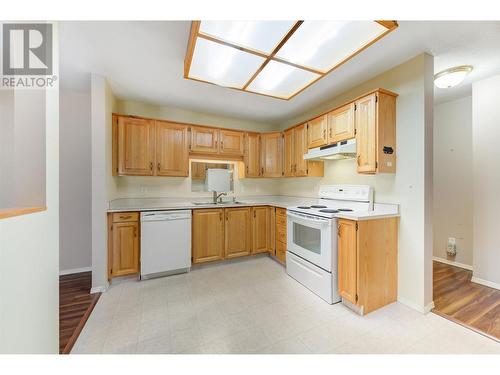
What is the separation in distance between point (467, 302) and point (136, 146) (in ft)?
14.1

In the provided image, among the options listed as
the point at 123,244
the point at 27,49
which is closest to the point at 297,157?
the point at 123,244

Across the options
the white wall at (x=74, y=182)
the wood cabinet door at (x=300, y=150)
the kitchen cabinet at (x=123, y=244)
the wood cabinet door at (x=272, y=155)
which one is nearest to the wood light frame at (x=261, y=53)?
the wood cabinet door at (x=300, y=150)

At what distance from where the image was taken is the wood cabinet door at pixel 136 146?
270 cm

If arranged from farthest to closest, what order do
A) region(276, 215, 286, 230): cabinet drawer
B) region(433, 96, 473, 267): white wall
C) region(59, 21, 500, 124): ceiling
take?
region(276, 215, 286, 230): cabinet drawer → region(433, 96, 473, 267): white wall → region(59, 21, 500, 124): ceiling

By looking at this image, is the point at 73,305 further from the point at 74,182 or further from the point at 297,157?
the point at 297,157

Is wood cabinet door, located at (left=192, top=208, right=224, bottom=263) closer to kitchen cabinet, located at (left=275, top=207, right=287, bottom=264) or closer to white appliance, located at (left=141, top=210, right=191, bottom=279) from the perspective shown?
white appliance, located at (left=141, top=210, right=191, bottom=279)

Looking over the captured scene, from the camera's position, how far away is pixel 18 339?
904mm

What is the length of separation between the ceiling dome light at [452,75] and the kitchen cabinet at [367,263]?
165 cm

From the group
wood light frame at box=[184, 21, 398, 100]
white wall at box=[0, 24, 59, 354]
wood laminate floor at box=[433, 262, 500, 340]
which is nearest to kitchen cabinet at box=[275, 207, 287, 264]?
wood laminate floor at box=[433, 262, 500, 340]

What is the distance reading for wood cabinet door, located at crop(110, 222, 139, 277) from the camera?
246 centimetres

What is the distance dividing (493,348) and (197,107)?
406 centimetres

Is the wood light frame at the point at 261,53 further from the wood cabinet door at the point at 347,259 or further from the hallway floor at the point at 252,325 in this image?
the hallway floor at the point at 252,325

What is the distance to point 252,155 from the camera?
3629 mm

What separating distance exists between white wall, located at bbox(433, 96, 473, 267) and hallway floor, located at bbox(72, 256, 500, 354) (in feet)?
6.20
